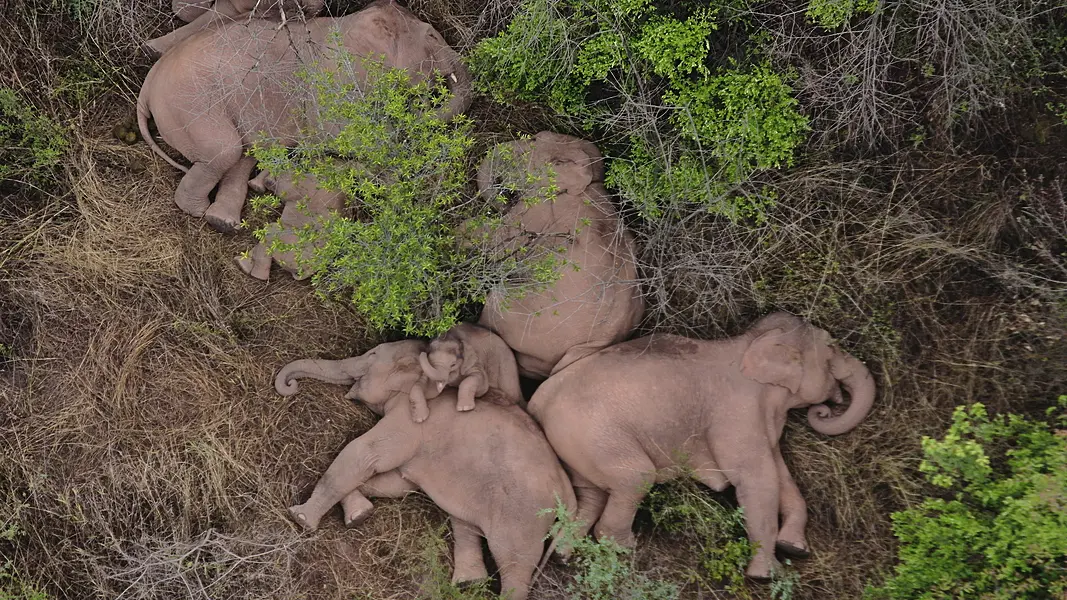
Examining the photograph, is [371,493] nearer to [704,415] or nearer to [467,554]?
[467,554]

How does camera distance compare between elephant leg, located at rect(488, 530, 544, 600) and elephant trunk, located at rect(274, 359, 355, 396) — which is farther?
elephant trunk, located at rect(274, 359, 355, 396)

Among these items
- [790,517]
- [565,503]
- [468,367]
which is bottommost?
[565,503]

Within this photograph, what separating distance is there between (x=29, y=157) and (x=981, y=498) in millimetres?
5397

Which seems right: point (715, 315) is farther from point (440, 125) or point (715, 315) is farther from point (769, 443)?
point (440, 125)

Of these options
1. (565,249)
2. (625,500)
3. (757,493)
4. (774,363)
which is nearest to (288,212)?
(565,249)

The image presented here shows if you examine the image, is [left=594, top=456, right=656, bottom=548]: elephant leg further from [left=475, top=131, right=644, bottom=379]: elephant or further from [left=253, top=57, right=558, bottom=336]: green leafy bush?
[left=253, top=57, right=558, bottom=336]: green leafy bush

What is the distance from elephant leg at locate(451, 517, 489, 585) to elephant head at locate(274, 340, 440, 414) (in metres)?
0.74

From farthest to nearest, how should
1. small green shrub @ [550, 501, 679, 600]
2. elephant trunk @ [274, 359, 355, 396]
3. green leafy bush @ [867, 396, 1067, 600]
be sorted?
elephant trunk @ [274, 359, 355, 396]
small green shrub @ [550, 501, 679, 600]
green leafy bush @ [867, 396, 1067, 600]

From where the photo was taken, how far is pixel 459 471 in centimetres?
434

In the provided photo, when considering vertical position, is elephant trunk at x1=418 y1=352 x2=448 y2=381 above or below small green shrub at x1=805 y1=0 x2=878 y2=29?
below

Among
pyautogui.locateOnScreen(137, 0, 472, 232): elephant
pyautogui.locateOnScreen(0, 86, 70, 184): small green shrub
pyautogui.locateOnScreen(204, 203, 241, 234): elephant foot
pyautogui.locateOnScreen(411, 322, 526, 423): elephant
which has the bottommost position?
pyautogui.locateOnScreen(411, 322, 526, 423): elephant

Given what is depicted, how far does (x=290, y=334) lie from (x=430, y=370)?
1007 millimetres

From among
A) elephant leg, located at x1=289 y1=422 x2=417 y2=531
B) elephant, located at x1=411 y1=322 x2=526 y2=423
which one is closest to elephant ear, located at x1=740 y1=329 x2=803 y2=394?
elephant, located at x1=411 y1=322 x2=526 y2=423

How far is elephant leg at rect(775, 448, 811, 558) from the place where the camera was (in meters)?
4.34
